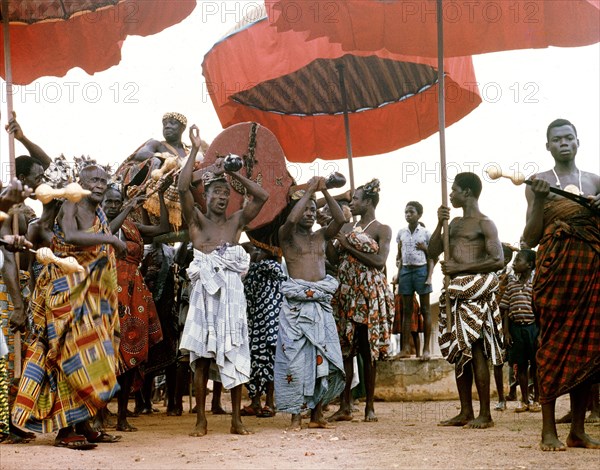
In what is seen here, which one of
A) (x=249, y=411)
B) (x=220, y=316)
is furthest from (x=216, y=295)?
(x=249, y=411)

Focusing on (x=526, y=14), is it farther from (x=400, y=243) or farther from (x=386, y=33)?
(x=400, y=243)

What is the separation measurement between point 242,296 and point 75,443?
1.75m

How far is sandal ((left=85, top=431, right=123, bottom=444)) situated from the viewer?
600cm

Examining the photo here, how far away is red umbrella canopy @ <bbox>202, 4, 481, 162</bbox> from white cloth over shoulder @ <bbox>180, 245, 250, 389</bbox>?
130 inches

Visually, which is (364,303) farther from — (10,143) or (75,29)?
(75,29)

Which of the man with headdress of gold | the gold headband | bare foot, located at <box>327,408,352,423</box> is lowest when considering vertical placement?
bare foot, located at <box>327,408,352,423</box>

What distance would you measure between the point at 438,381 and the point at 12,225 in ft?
18.5

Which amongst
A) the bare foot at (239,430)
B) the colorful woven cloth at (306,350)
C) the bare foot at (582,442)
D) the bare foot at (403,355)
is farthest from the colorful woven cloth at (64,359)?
the bare foot at (403,355)

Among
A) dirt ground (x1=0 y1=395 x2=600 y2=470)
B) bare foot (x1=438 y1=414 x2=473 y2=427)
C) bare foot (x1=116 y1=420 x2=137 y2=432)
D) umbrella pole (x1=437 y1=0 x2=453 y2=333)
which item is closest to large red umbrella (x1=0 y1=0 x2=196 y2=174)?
umbrella pole (x1=437 y1=0 x2=453 y2=333)

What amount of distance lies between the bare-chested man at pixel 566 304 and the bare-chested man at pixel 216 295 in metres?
2.27

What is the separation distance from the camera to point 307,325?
7035 millimetres

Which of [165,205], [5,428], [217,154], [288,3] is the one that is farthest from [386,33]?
[5,428]

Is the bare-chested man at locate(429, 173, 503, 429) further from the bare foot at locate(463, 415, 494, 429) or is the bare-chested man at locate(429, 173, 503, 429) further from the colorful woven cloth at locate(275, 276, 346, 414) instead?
the colorful woven cloth at locate(275, 276, 346, 414)

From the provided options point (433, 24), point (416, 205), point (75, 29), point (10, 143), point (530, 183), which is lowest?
point (530, 183)
